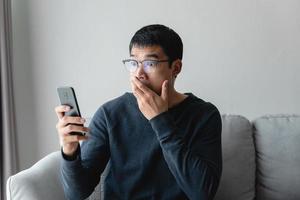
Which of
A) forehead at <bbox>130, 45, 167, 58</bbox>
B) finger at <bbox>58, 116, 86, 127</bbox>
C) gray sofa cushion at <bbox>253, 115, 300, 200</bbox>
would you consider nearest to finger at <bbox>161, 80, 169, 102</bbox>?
forehead at <bbox>130, 45, 167, 58</bbox>

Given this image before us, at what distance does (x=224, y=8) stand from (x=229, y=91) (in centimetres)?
42

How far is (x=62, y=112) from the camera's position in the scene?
1155mm

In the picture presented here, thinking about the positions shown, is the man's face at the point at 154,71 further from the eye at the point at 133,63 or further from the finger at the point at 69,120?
the finger at the point at 69,120

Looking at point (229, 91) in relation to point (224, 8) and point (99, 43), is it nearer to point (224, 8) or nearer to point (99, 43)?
point (224, 8)

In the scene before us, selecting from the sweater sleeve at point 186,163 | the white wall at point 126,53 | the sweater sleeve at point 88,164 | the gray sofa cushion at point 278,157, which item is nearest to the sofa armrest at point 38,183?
the sweater sleeve at point 88,164

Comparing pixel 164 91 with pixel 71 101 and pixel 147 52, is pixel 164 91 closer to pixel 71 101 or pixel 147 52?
pixel 147 52

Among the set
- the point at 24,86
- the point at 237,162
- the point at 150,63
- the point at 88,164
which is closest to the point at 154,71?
the point at 150,63

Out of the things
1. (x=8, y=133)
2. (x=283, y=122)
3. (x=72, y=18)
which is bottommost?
(x=8, y=133)

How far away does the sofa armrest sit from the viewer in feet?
4.08

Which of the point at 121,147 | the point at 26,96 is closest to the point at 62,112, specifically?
the point at 121,147

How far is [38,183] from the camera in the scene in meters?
1.30

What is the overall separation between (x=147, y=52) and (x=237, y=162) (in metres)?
0.74

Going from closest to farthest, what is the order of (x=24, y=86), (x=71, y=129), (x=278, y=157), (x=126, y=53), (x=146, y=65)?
1. (x=71, y=129)
2. (x=146, y=65)
3. (x=278, y=157)
4. (x=126, y=53)
5. (x=24, y=86)

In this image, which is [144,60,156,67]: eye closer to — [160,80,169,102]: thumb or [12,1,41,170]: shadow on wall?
[160,80,169,102]: thumb
